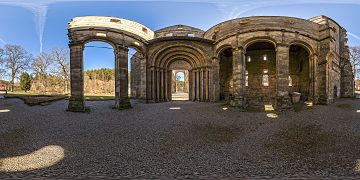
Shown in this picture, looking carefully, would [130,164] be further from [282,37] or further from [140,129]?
[282,37]

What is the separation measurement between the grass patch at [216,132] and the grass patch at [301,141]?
1.72 metres

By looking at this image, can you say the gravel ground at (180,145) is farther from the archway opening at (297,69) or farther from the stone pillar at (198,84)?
the stone pillar at (198,84)

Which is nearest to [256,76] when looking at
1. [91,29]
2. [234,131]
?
[234,131]

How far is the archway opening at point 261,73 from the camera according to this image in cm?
1905

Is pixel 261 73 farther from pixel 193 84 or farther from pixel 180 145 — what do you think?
pixel 180 145

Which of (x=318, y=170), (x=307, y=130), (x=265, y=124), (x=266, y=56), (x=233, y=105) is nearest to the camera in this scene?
(x=318, y=170)

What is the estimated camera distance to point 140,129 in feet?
30.9

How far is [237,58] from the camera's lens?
15.1m

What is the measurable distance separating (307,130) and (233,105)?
6261mm

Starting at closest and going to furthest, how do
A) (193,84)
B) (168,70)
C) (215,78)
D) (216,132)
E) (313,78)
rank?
(216,132) < (313,78) < (215,78) < (193,84) < (168,70)

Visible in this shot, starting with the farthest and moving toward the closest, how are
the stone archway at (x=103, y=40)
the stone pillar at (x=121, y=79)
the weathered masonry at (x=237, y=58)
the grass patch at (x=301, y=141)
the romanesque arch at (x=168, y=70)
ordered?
1. the romanesque arch at (x=168, y=70)
2. the stone pillar at (x=121, y=79)
3. the weathered masonry at (x=237, y=58)
4. the stone archway at (x=103, y=40)
5. the grass patch at (x=301, y=141)

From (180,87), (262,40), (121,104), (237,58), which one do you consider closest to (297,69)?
(262,40)

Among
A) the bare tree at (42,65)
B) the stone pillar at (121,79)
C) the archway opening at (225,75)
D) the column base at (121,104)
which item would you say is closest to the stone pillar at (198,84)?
the archway opening at (225,75)

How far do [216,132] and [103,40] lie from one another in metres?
11.3
